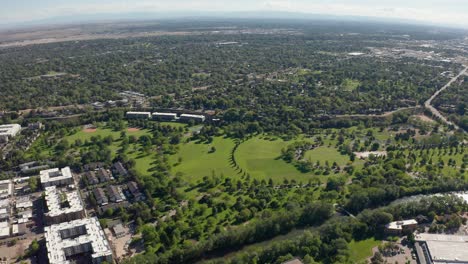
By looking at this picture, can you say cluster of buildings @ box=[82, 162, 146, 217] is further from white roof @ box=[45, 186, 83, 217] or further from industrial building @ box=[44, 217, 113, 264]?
industrial building @ box=[44, 217, 113, 264]

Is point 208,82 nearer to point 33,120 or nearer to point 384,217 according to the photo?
point 33,120

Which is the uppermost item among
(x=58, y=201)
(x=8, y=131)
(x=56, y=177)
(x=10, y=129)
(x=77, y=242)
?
(x=10, y=129)

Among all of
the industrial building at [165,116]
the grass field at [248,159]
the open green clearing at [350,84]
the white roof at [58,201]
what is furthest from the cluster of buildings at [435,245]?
the open green clearing at [350,84]

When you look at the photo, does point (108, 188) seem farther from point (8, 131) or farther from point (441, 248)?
point (441, 248)

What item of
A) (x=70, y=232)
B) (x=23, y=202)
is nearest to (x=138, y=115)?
(x=23, y=202)

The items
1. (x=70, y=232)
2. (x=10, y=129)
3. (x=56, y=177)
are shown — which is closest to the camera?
(x=70, y=232)

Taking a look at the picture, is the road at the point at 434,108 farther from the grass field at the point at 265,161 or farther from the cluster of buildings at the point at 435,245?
the cluster of buildings at the point at 435,245

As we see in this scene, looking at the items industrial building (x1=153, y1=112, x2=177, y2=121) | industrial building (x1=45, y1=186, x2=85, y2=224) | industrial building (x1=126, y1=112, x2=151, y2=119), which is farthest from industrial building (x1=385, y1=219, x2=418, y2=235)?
industrial building (x1=126, y1=112, x2=151, y2=119)
